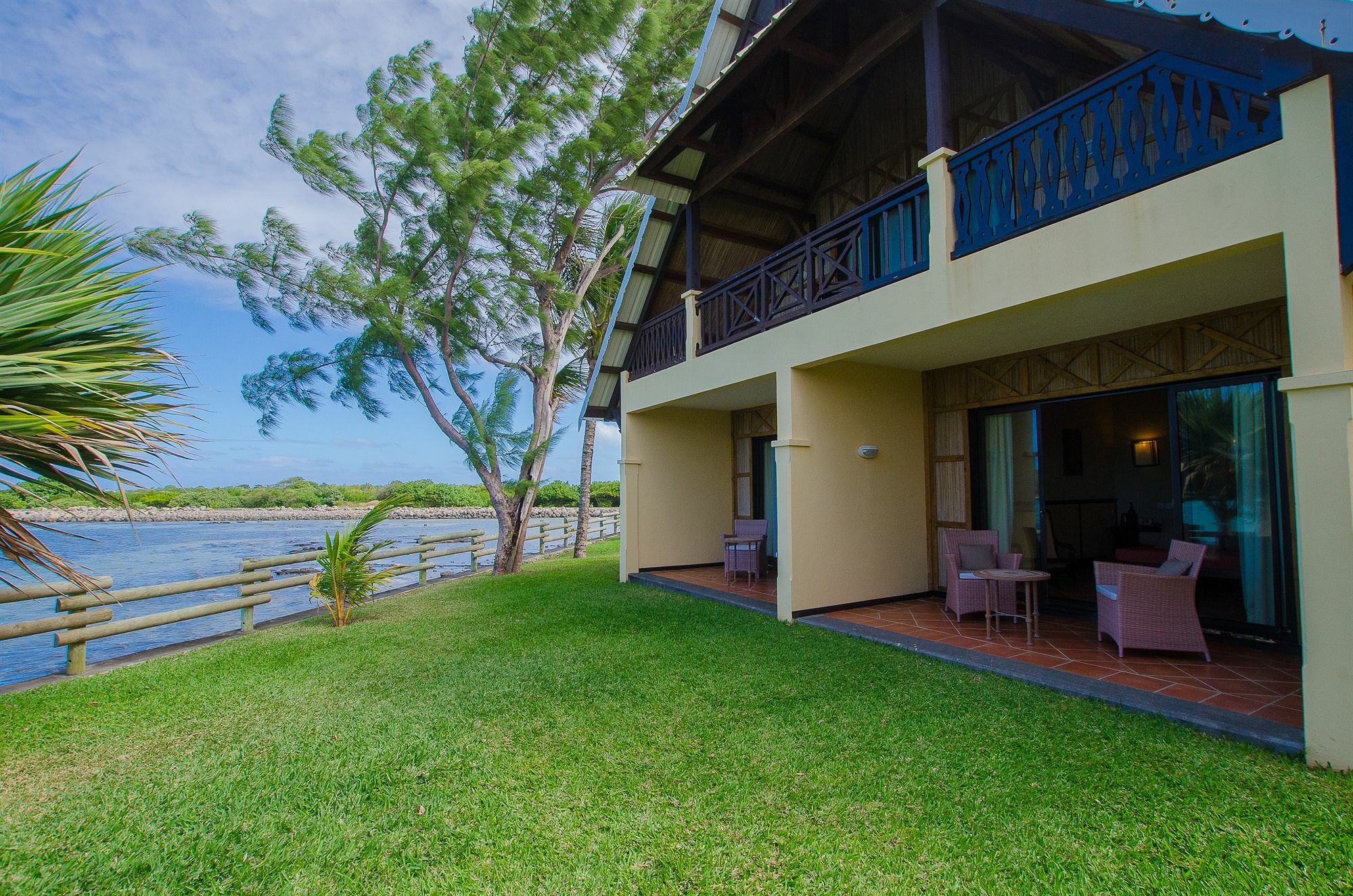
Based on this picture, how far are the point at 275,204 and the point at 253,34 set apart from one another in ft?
15.2

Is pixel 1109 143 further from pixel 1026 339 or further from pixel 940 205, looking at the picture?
pixel 1026 339

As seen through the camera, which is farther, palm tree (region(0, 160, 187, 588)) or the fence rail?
the fence rail

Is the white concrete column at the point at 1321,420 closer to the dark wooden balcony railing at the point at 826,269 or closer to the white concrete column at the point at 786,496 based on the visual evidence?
the dark wooden balcony railing at the point at 826,269

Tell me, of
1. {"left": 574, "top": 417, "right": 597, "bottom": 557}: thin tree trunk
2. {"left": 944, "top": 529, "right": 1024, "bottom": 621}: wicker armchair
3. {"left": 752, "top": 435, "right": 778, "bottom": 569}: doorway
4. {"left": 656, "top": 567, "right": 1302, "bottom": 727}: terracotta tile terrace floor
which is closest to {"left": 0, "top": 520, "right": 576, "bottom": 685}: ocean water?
{"left": 574, "top": 417, "right": 597, "bottom": 557}: thin tree trunk

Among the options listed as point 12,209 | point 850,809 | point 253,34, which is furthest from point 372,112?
point 850,809

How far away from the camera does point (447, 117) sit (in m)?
12.4

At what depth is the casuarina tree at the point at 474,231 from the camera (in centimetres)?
1244

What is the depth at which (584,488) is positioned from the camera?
659 inches

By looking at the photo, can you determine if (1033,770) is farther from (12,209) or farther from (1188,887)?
(12,209)

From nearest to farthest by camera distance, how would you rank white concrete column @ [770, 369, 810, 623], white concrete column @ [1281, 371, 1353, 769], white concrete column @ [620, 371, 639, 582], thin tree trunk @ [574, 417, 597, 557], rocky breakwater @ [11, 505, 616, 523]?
1. white concrete column @ [1281, 371, 1353, 769]
2. white concrete column @ [770, 369, 810, 623]
3. white concrete column @ [620, 371, 639, 582]
4. thin tree trunk @ [574, 417, 597, 557]
5. rocky breakwater @ [11, 505, 616, 523]

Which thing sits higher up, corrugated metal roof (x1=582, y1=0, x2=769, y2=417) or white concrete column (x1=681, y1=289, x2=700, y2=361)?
corrugated metal roof (x1=582, y1=0, x2=769, y2=417)

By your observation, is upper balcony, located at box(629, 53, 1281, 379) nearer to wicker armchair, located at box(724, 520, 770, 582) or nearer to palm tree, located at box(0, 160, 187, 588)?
wicker armchair, located at box(724, 520, 770, 582)

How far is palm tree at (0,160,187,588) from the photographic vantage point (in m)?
2.93

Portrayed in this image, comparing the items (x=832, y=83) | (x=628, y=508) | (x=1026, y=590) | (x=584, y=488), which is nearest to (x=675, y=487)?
(x=628, y=508)
